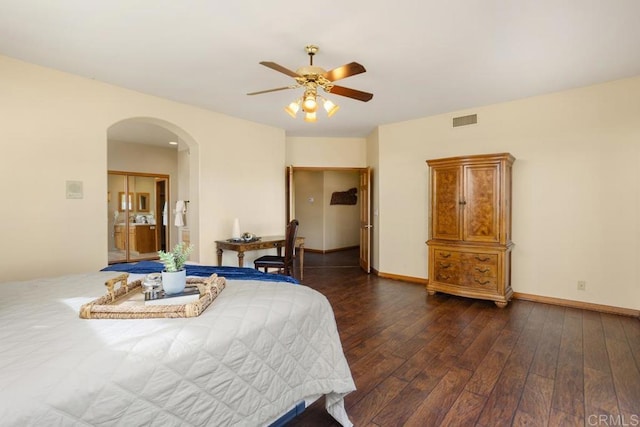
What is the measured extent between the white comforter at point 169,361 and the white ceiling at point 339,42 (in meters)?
1.91

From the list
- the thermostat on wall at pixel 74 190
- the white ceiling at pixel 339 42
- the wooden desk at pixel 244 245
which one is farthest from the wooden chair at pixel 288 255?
the thermostat on wall at pixel 74 190

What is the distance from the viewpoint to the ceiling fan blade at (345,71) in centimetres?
235

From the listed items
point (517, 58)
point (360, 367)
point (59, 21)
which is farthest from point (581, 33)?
point (59, 21)

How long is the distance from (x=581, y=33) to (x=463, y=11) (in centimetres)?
108

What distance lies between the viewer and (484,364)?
246 cm

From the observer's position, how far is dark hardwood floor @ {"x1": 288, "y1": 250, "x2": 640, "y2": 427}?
6.19ft

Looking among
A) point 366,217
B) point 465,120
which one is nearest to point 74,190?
point 366,217

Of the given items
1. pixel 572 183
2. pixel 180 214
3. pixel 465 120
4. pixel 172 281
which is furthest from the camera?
pixel 180 214

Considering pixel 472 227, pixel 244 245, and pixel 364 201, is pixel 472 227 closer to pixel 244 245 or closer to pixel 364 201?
pixel 364 201

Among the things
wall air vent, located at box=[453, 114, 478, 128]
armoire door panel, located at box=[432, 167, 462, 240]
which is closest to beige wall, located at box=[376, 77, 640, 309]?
wall air vent, located at box=[453, 114, 478, 128]

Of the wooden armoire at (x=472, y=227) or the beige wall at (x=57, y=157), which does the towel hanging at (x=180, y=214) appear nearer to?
the beige wall at (x=57, y=157)

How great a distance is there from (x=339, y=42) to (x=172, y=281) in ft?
7.26

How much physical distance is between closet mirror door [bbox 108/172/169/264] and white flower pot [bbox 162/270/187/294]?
6308 mm

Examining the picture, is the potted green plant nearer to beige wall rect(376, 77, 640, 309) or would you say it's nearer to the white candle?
the white candle
